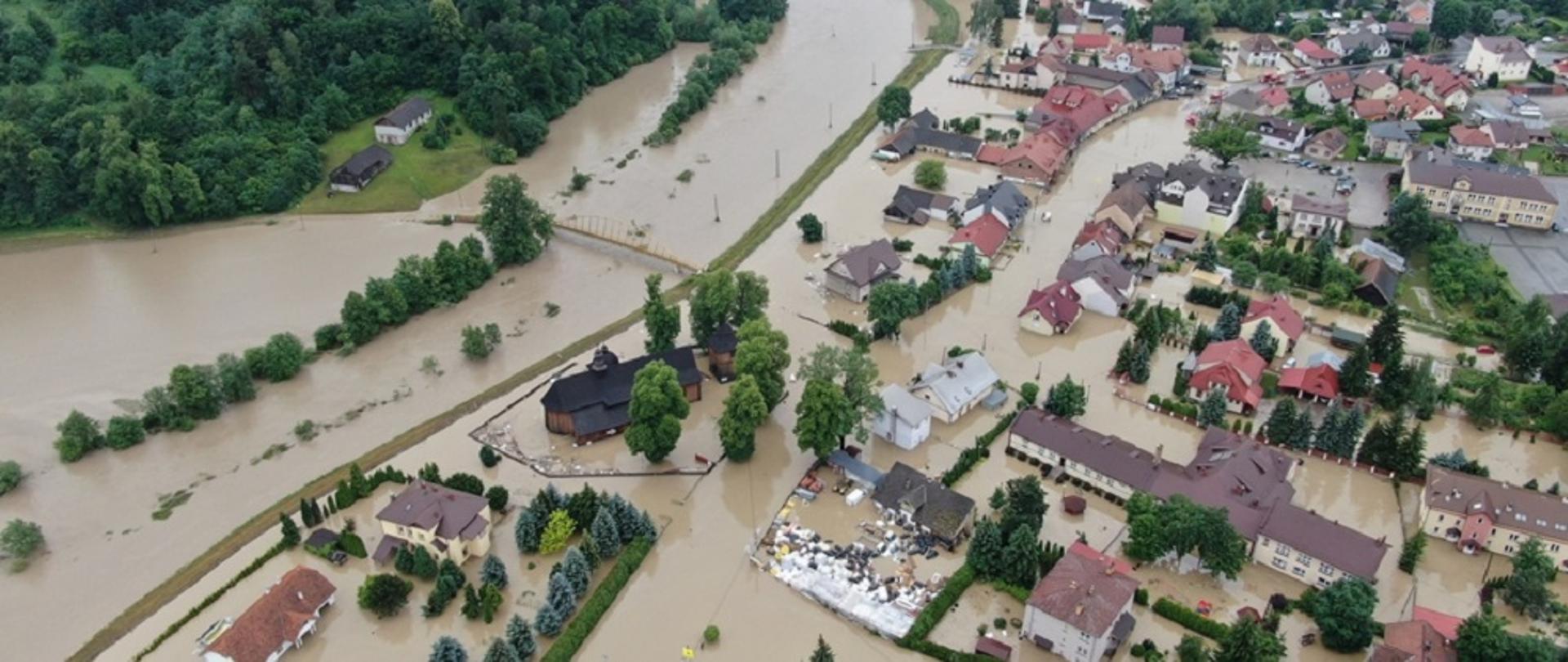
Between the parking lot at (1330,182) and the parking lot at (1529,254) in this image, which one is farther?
the parking lot at (1330,182)

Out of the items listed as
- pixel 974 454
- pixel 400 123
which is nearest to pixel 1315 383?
pixel 974 454

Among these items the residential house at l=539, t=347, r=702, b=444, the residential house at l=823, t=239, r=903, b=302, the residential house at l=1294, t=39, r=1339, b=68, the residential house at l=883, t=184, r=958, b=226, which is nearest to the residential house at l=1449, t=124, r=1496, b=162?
the residential house at l=1294, t=39, r=1339, b=68

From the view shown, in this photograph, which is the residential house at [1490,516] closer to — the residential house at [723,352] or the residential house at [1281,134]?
the residential house at [723,352]

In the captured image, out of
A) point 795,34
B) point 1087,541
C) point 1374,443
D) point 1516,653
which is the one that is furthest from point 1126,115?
point 1516,653

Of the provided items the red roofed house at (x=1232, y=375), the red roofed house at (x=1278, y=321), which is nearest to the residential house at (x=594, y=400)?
the red roofed house at (x=1232, y=375)

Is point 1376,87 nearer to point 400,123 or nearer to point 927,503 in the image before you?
point 927,503

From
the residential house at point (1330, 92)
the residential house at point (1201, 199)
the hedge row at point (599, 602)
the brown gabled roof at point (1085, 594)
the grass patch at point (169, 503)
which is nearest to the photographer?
the brown gabled roof at point (1085, 594)
